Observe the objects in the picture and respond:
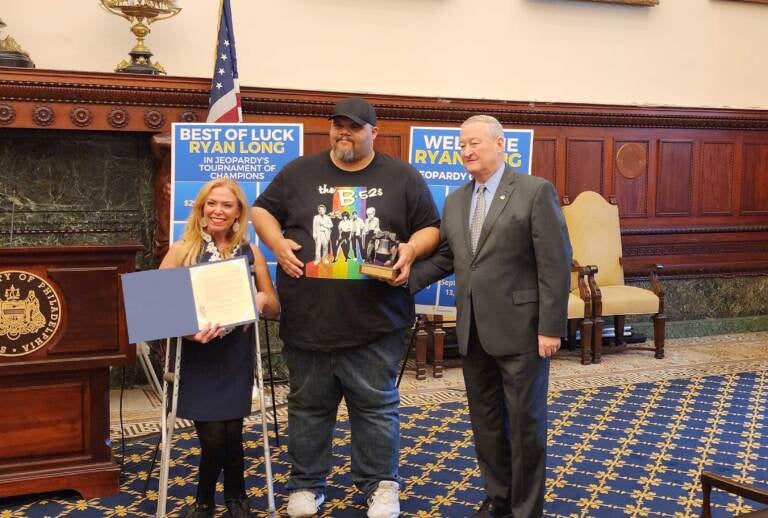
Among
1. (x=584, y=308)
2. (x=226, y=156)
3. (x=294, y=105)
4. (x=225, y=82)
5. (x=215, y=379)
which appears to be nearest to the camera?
(x=215, y=379)

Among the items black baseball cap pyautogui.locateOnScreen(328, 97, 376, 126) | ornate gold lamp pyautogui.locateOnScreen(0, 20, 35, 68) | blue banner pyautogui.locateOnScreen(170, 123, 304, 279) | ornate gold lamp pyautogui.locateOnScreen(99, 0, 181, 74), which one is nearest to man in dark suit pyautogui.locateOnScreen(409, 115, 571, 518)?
black baseball cap pyautogui.locateOnScreen(328, 97, 376, 126)

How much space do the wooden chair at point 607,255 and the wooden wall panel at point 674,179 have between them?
0.83 metres

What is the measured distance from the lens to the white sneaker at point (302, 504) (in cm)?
358

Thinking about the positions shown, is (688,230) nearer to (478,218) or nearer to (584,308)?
(584,308)

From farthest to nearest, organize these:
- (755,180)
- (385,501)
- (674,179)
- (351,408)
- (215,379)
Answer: (755,180)
(674,179)
(351,408)
(385,501)
(215,379)

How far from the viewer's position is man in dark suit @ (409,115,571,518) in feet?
10.5

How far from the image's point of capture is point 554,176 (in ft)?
25.1

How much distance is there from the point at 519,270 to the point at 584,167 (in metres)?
4.79

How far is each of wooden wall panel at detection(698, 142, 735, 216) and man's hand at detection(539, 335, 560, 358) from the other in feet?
18.9

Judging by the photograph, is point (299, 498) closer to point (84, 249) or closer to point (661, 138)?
point (84, 249)

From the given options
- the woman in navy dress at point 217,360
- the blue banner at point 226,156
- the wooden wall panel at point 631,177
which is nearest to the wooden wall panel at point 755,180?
the wooden wall panel at point 631,177

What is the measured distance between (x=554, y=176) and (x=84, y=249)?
4.92 metres

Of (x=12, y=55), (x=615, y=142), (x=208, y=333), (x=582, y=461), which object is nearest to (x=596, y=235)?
(x=615, y=142)

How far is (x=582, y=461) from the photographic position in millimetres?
4402
